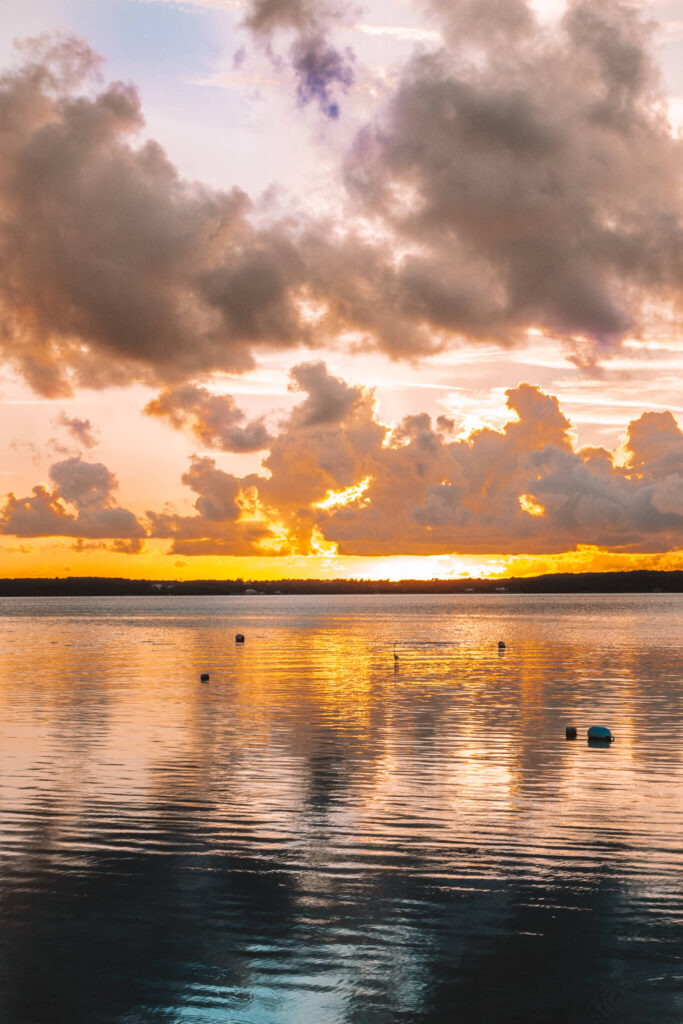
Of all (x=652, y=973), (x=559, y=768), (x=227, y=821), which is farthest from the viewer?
(x=559, y=768)

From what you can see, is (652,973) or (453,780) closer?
(652,973)

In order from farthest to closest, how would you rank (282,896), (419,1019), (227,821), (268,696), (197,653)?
(197,653)
(268,696)
(227,821)
(282,896)
(419,1019)

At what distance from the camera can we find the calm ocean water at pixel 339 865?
1645 cm

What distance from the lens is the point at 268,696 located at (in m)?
67.6

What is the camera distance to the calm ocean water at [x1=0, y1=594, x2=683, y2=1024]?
16.5 m

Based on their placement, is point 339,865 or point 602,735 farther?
point 602,735

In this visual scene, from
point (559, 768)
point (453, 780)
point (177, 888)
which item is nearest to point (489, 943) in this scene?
point (177, 888)

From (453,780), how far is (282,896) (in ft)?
50.5

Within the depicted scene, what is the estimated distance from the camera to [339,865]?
24.2m

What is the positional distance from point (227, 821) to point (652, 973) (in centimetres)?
1486

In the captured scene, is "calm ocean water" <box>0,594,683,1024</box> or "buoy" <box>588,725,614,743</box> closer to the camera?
"calm ocean water" <box>0,594,683,1024</box>

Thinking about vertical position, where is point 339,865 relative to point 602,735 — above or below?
below

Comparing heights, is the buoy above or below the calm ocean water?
above

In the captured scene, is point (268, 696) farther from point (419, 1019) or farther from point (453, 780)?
point (419, 1019)
